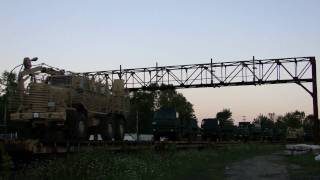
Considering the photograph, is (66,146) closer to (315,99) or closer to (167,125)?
(167,125)

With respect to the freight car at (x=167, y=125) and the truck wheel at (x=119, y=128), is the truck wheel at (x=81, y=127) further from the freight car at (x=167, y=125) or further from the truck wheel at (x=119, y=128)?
the freight car at (x=167, y=125)

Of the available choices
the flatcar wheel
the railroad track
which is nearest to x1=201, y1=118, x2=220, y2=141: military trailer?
the railroad track

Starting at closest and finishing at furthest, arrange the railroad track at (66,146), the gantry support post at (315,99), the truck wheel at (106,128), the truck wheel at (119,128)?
1. the railroad track at (66,146)
2. the truck wheel at (106,128)
3. the truck wheel at (119,128)
4. the gantry support post at (315,99)

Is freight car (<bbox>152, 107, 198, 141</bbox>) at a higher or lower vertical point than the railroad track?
higher

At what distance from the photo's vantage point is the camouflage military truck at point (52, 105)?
1805cm

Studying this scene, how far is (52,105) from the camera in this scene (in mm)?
18109

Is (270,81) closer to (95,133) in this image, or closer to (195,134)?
(195,134)

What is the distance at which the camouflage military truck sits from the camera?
1805cm

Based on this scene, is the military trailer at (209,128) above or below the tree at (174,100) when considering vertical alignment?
below

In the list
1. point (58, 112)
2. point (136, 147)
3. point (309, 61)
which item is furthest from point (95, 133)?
point (309, 61)

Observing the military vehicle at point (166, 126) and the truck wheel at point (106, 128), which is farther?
the military vehicle at point (166, 126)


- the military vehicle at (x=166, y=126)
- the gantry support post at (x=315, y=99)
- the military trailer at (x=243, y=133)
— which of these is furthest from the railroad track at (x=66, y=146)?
the military trailer at (x=243, y=133)

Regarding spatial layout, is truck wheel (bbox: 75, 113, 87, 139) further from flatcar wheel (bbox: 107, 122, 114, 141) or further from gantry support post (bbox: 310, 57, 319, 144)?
gantry support post (bbox: 310, 57, 319, 144)

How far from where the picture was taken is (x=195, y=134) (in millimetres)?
46688
